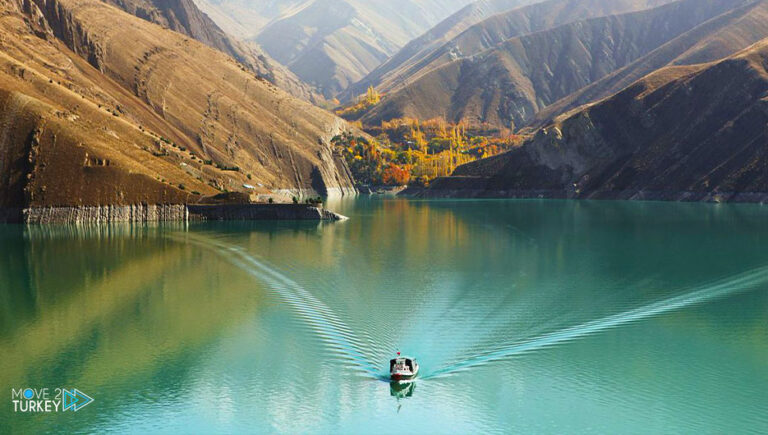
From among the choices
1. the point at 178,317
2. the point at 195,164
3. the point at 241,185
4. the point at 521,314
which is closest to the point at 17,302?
the point at 178,317

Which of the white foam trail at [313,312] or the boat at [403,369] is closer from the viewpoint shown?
the boat at [403,369]

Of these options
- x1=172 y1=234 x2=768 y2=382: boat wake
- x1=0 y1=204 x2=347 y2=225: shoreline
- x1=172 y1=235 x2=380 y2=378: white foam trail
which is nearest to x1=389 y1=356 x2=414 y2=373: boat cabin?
x1=172 y1=234 x2=768 y2=382: boat wake

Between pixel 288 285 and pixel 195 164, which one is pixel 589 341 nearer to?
pixel 288 285

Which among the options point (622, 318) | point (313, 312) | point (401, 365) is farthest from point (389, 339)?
point (622, 318)

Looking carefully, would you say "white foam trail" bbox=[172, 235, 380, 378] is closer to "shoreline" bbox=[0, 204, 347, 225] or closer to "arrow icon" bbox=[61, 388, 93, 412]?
"arrow icon" bbox=[61, 388, 93, 412]

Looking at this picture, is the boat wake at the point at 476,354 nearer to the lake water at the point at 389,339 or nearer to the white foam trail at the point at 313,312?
the white foam trail at the point at 313,312

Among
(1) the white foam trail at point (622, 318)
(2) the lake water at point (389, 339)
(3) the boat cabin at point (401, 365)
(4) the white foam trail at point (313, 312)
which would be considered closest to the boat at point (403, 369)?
(3) the boat cabin at point (401, 365)
